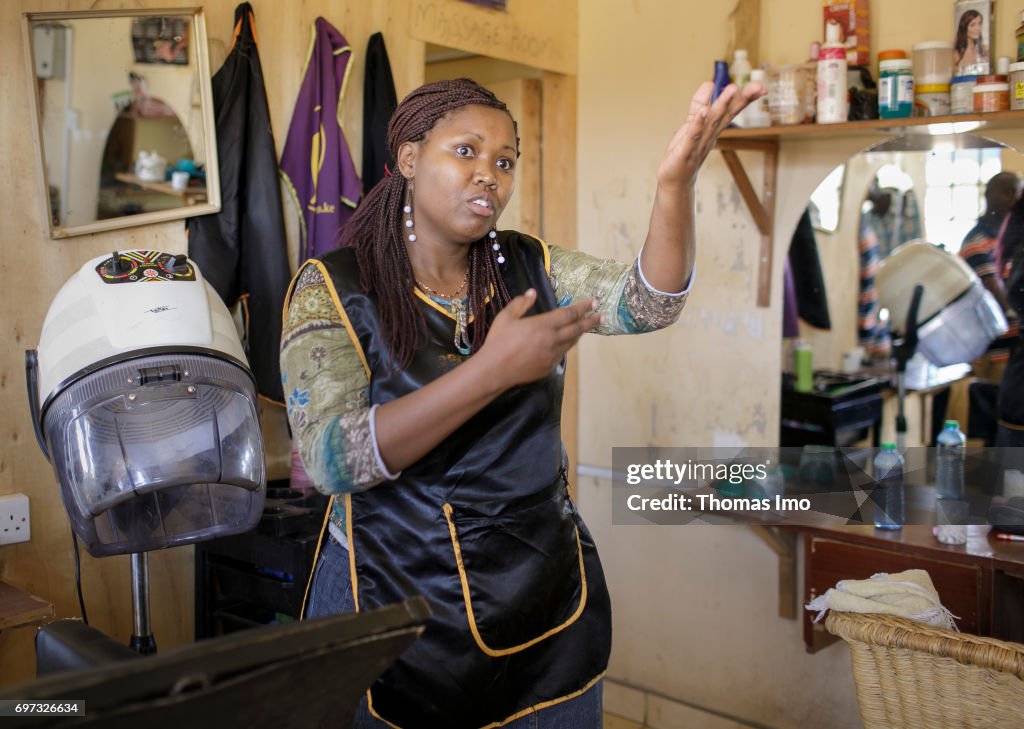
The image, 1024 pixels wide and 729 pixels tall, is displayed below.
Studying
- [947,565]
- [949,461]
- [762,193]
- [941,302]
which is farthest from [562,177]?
[947,565]

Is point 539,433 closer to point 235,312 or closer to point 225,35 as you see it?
point 235,312

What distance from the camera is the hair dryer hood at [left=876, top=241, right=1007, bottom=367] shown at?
2758 millimetres

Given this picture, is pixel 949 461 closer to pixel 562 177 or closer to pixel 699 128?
pixel 562 177

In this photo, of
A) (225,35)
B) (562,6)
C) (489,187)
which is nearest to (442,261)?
(489,187)

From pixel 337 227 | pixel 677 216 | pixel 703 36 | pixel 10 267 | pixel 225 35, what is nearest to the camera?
pixel 677 216

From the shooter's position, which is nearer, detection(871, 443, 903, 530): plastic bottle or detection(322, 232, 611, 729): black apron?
detection(322, 232, 611, 729): black apron

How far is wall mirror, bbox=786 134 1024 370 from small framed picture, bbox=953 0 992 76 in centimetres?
21

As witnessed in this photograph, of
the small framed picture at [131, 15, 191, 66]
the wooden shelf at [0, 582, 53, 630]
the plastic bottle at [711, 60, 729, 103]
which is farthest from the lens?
the plastic bottle at [711, 60, 729, 103]

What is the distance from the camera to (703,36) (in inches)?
123

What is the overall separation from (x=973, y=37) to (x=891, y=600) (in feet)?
4.94

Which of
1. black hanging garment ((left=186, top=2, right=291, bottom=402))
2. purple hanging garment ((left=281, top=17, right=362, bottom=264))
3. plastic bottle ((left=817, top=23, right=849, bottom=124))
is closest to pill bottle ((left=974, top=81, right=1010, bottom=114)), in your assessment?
plastic bottle ((left=817, top=23, right=849, bottom=124))

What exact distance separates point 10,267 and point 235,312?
53 cm

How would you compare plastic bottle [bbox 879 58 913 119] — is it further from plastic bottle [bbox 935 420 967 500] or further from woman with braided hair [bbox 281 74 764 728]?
woman with braided hair [bbox 281 74 764 728]

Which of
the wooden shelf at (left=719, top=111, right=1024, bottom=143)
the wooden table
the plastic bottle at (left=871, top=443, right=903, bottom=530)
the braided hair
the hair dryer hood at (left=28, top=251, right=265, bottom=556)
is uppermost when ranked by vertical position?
the wooden shelf at (left=719, top=111, right=1024, bottom=143)
